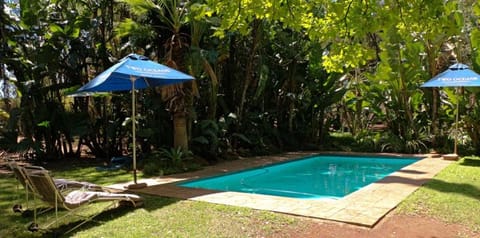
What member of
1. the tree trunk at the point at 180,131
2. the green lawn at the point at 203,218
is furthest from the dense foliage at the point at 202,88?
the green lawn at the point at 203,218

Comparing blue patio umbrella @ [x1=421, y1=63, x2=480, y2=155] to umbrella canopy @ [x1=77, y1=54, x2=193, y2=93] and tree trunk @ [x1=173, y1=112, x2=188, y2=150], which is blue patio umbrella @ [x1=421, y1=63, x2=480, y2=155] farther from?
umbrella canopy @ [x1=77, y1=54, x2=193, y2=93]

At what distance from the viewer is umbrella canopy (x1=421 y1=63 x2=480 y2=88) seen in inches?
Answer: 421

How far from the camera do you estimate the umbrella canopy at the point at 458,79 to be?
1070 centimetres

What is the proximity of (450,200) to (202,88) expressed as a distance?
7.72 metres

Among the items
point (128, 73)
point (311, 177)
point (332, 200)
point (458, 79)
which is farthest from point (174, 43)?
point (458, 79)

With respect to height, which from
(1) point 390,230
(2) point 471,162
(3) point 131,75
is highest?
(3) point 131,75

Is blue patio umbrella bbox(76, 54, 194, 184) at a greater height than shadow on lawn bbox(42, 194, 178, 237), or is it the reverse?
blue patio umbrella bbox(76, 54, 194, 184)

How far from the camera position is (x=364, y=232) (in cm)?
514

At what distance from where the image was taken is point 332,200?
274 inches

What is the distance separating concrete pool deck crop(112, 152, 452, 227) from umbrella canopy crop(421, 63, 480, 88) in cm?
229

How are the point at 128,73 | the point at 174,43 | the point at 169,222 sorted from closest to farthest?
1. the point at 169,222
2. the point at 128,73
3. the point at 174,43

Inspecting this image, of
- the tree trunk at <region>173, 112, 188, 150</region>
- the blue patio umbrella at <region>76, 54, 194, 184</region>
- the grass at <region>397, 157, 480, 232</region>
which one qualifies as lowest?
the grass at <region>397, 157, 480, 232</region>

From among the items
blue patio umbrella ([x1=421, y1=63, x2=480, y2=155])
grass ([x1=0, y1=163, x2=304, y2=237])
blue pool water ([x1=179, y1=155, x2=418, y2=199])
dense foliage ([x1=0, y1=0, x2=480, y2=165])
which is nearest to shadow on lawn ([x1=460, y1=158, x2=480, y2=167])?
dense foliage ([x1=0, y1=0, x2=480, y2=165])

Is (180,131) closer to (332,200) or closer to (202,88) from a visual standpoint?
(202,88)
